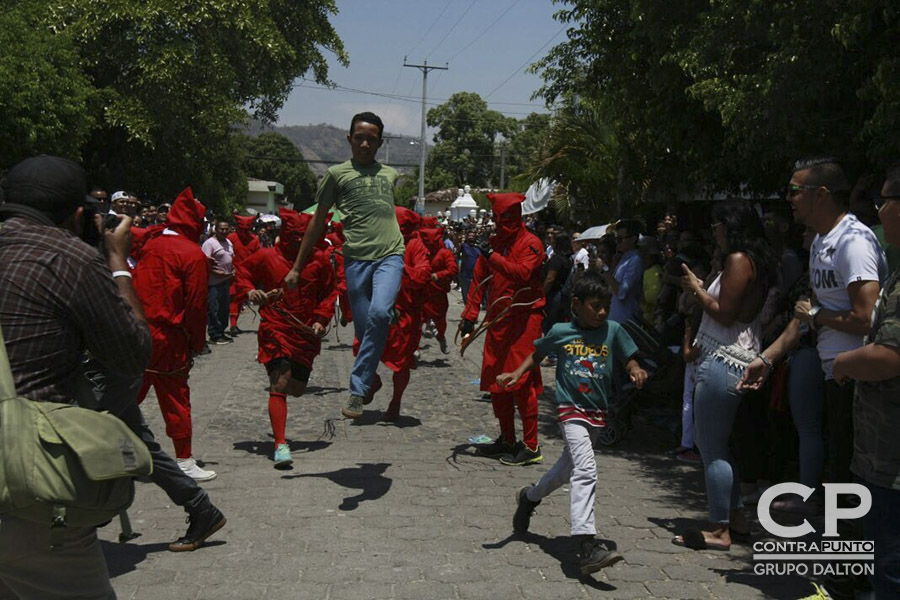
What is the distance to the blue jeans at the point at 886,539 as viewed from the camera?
329 centimetres

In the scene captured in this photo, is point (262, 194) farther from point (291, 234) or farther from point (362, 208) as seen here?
point (362, 208)

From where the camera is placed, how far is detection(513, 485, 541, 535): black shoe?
5.43 m

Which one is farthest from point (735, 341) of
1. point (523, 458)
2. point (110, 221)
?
point (110, 221)

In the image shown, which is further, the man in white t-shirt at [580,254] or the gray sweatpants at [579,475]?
the man in white t-shirt at [580,254]

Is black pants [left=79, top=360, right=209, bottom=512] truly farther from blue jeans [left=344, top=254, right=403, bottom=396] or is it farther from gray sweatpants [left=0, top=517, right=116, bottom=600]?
gray sweatpants [left=0, top=517, right=116, bottom=600]

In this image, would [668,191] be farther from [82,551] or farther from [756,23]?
[82,551]

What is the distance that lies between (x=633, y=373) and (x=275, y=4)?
25816 millimetres

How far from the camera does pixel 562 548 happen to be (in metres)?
5.35

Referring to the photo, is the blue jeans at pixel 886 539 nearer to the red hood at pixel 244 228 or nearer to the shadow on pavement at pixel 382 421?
the shadow on pavement at pixel 382 421

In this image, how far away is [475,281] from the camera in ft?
27.7

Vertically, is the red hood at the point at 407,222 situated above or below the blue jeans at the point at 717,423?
→ above

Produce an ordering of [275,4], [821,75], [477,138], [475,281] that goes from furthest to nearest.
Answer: [477,138], [275,4], [475,281], [821,75]

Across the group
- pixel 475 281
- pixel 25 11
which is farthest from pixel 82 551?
pixel 25 11

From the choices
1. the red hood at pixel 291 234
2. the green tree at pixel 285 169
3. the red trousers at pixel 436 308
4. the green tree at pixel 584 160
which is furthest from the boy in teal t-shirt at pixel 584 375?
the green tree at pixel 285 169
